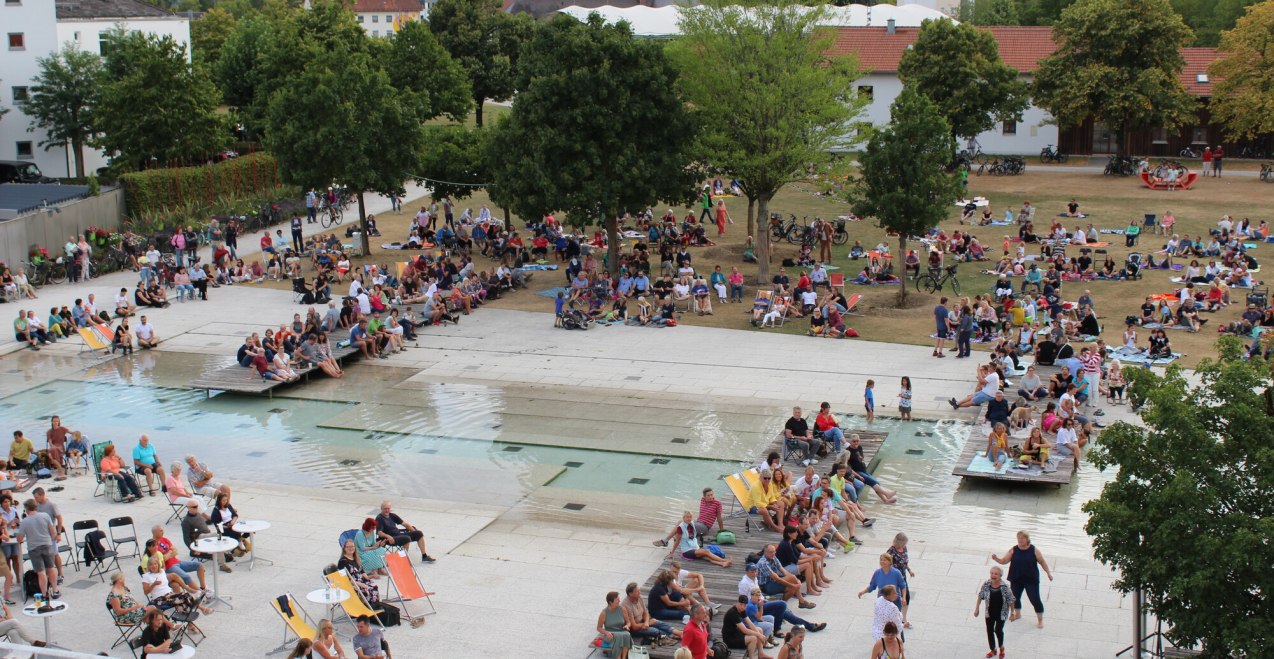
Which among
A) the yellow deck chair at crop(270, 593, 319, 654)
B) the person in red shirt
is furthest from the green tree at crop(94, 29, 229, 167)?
the person in red shirt

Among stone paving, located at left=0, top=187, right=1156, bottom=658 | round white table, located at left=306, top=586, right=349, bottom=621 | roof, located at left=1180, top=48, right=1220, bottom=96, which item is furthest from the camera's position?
roof, located at left=1180, top=48, right=1220, bottom=96

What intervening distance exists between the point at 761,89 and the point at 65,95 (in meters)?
33.0

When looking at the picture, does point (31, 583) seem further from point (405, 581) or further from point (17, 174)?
point (17, 174)

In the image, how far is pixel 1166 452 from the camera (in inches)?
483

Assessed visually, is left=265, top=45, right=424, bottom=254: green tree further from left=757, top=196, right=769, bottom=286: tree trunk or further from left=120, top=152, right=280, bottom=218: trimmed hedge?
left=757, top=196, right=769, bottom=286: tree trunk

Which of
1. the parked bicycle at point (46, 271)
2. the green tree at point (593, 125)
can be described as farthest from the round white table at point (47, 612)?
the parked bicycle at point (46, 271)

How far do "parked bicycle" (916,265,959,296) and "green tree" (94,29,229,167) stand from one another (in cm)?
3000

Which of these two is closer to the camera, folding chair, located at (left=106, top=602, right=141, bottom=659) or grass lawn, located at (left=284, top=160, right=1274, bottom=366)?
folding chair, located at (left=106, top=602, right=141, bottom=659)

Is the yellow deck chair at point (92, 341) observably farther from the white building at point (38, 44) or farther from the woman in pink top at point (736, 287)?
the white building at point (38, 44)

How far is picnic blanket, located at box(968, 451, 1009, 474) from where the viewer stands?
20.2m

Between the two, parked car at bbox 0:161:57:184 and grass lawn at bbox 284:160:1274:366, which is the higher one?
parked car at bbox 0:161:57:184

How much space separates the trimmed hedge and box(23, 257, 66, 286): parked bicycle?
690 cm

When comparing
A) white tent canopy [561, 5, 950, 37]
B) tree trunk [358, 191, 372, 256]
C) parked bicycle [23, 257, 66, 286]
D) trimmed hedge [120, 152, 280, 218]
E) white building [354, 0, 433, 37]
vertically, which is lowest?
parked bicycle [23, 257, 66, 286]

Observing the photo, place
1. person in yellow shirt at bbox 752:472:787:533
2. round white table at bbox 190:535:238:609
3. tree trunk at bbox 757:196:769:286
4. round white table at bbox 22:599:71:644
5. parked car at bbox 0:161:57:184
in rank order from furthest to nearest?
parked car at bbox 0:161:57:184 → tree trunk at bbox 757:196:769:286 → person in yellow shirt at bbox 752:472:787:533 → round white table at bbox 190:535:238:609 → round white table at bbox 22:599:71:644
